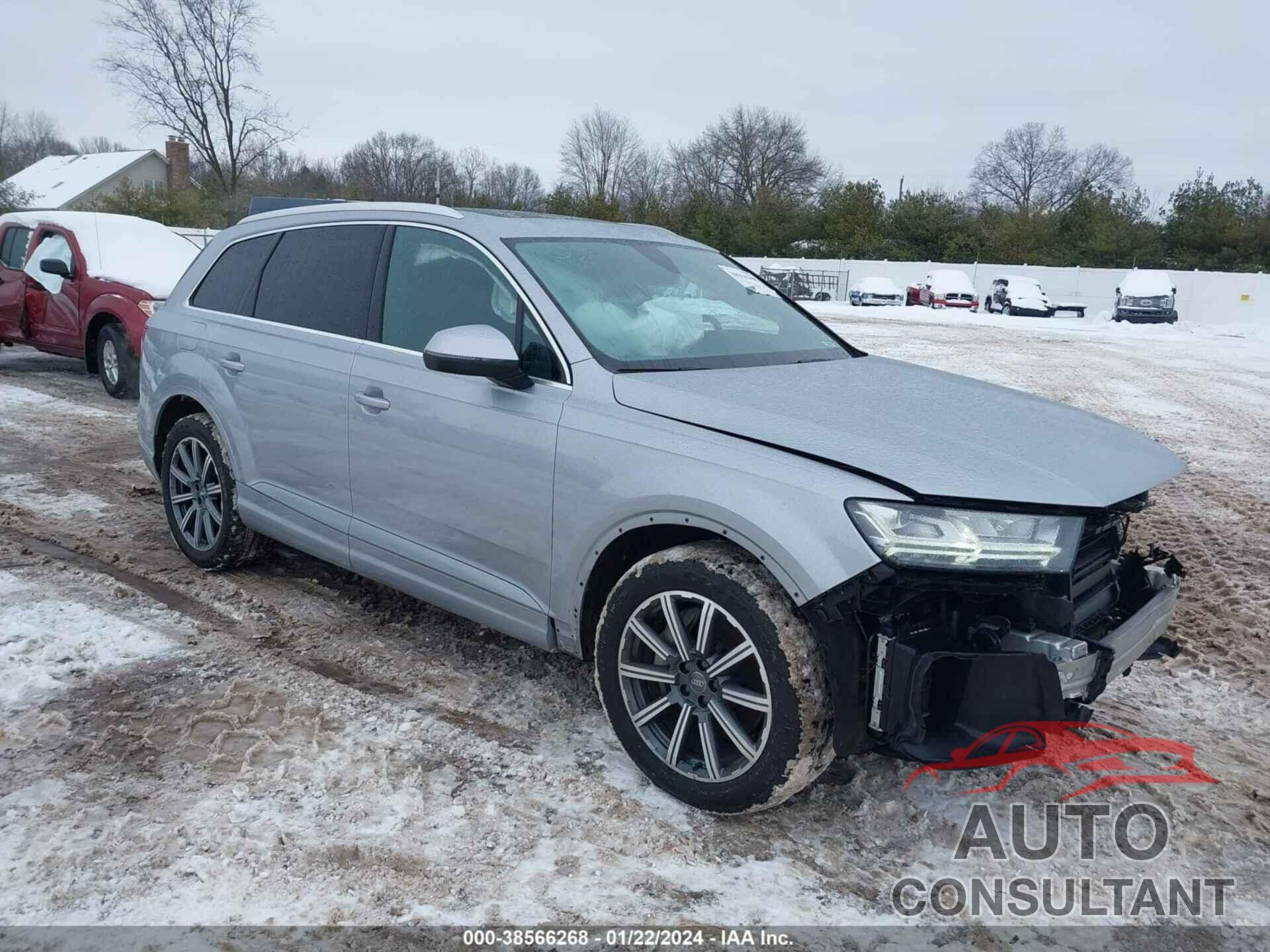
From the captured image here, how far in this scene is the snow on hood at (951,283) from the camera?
112ft

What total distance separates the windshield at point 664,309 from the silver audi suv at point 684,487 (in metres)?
0.02

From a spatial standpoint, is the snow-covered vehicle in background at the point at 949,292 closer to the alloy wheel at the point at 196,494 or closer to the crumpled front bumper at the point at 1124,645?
the alloy wheel at the point at 196,494

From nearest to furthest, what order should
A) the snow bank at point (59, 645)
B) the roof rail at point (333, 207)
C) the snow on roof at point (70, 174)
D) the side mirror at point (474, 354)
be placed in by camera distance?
the side mirror at point (474, 354) < the snow bank at point (59, 645) < the roof rail at point (333, 207) < the snow on roof at point (70, 174)

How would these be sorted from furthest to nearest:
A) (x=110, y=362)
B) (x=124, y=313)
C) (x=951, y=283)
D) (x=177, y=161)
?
(x=177, y=161) < (x=951, y=283) < (x=110, y=362) < (x=124, y=313)

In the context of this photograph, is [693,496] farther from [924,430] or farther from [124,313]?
[124,313]

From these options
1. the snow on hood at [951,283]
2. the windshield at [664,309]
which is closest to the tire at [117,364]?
the windshield at [664,309]

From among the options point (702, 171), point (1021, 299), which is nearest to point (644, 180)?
point (702, 171)

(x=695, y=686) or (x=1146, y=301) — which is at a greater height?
(x=1146, y=301)

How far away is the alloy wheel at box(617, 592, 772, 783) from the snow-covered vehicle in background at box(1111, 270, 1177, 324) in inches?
1233

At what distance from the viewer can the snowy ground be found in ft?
8.78

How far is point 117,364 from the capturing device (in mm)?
10242

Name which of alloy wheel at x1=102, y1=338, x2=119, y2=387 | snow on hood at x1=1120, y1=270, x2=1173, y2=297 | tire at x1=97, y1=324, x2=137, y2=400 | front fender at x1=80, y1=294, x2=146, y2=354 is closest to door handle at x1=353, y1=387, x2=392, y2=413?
front fender at x1=80, y1=294, x2=146, y2=354

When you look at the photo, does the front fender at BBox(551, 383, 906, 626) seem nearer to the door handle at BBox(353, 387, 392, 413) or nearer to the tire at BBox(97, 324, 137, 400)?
the door handle at BBox(353, 387, 392, 413)

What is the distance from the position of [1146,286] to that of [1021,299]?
3.64m
